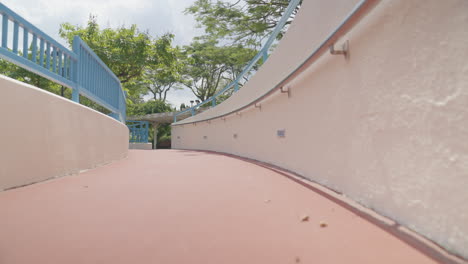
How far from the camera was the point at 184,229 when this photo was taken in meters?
1.13

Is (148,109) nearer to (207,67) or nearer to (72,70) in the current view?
(207,67)

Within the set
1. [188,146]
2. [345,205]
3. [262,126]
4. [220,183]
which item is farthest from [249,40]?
[345,205]

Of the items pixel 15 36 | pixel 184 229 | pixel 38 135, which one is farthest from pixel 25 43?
pixel 184 229

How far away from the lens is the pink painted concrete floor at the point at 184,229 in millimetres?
876

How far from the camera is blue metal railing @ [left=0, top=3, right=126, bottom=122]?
2070 millimetres

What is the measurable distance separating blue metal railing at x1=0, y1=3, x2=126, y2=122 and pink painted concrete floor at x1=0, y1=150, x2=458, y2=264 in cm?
135

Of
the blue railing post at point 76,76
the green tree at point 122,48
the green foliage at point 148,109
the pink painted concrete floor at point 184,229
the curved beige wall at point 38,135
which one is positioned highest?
the green tree at point 122,48

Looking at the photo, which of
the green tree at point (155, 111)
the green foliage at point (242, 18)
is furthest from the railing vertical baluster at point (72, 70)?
the green tree at point (155, 111)

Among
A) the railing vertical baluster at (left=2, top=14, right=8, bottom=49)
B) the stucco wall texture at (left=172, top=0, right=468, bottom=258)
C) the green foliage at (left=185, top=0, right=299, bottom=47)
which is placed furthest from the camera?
the green foliage at (left=185, top=0, right=299, bottom=47)

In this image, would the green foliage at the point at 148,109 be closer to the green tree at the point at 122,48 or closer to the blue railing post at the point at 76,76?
the green tree at the point at 122,48

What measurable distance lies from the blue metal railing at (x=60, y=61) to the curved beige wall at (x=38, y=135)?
442mm

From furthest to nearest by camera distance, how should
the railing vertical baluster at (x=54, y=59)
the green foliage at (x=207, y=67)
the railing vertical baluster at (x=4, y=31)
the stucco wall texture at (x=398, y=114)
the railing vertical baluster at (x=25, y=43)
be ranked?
1. the green foliage at (x=207, y=67)
2. the railing vertical baluster at (x=54, y=59)
3. the railing vertical baluster at (x=25, y=43)
4. the railing vertical baluster at (x=4, y=31)
5. the stucco wall texture at (x=398, y=114)

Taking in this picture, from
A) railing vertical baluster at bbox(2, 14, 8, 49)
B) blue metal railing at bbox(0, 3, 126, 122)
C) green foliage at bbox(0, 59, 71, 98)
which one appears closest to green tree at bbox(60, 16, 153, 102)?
green foliage at bbox(0, 59, 71, 98)

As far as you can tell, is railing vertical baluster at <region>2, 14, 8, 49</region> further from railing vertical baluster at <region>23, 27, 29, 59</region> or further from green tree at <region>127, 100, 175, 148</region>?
green tree at <region>127, 100, 175, 148</region>
